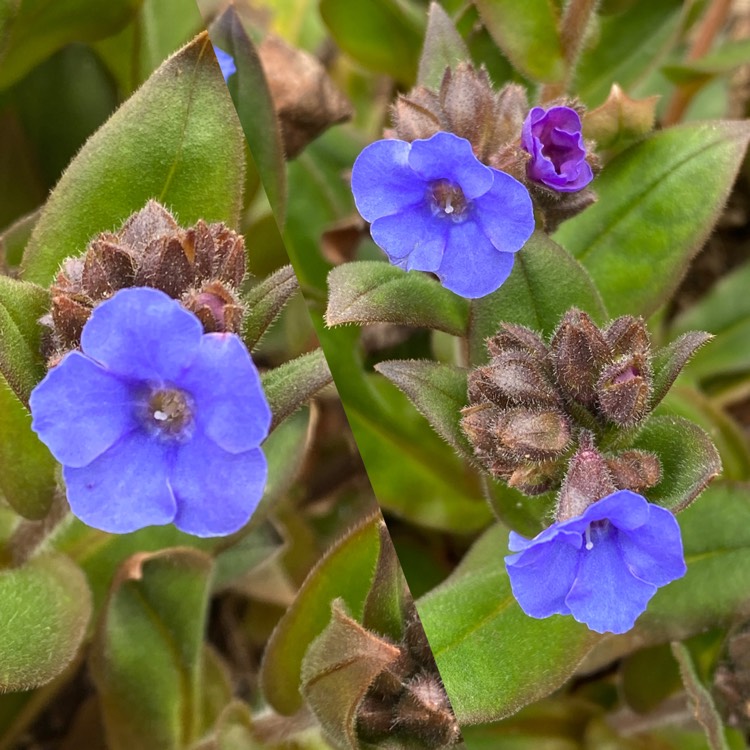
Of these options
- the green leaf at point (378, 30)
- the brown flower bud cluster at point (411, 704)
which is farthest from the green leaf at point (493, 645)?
the green leaf at point (378, 30)

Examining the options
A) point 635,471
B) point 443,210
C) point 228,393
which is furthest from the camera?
point 635,471

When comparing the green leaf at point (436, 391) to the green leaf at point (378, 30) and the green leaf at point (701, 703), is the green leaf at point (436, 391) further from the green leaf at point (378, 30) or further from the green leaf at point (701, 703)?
the green leaf at point (378, 30)

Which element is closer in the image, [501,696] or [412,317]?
[501,696]

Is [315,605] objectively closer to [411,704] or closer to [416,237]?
[411,704]

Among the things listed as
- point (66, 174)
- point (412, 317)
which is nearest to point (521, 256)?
point (412, 317)

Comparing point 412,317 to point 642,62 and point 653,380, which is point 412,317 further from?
point 642,62

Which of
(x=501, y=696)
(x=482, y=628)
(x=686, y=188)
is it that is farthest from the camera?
(x=686, y=188)

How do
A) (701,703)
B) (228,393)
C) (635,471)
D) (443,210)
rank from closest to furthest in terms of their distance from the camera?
(228,393) < (443,210) < (635,471) < (701,703)

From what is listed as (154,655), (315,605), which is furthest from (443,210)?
(154,655)
